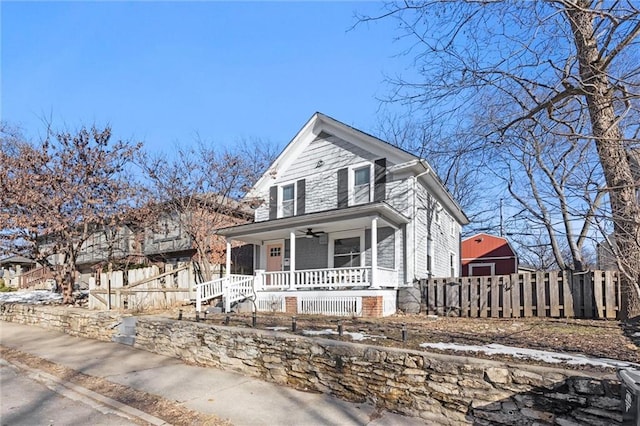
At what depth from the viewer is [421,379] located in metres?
4.77

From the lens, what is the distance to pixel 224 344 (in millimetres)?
7066

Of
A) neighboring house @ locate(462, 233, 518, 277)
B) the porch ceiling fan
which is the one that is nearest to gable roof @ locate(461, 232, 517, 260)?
neighboring house @ locate(462, 233, 518, 277)

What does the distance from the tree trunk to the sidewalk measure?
10.3 feet

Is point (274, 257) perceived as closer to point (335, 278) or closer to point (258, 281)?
point (258, 281)

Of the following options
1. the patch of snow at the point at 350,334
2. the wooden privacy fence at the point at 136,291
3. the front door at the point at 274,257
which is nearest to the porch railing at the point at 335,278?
the front door at the point at 274,257

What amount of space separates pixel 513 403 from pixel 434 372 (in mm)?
854

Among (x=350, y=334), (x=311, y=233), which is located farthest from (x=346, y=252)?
(x=350, y=334)

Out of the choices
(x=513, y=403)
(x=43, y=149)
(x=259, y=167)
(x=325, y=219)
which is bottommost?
(x=513, y=403)

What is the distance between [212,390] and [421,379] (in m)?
3.00

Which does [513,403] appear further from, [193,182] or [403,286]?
[193,182]

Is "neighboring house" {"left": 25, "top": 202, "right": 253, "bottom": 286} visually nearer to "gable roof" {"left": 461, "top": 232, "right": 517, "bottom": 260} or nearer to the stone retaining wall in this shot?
the stone retaining wall

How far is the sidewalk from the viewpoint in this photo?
479 cm

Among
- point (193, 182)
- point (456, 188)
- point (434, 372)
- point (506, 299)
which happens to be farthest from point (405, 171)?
point (456, 188)

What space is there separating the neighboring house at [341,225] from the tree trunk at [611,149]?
6428 mm
